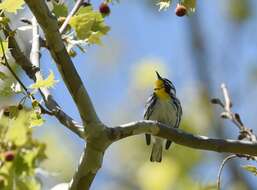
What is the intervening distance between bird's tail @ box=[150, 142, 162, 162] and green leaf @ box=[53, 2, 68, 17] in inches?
105

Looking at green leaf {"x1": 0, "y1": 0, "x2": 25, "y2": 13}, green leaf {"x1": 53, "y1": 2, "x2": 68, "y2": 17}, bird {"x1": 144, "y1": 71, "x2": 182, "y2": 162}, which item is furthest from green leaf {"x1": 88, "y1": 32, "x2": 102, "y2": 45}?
bird {"x1": 144, "y1": 71, "x2": 182, "y2": 162}

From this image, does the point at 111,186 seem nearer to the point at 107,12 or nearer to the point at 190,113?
the point at 190,113

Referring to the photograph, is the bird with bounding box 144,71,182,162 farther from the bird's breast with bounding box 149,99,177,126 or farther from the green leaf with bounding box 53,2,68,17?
the green leaf with bounding box 53,2,68,17

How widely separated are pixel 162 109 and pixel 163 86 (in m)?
0.52

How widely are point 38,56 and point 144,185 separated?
5.23 ft

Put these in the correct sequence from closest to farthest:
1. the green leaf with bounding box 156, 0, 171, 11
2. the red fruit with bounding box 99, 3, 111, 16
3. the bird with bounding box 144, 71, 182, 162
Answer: the green leaf with bounding box 156, 0, 171, 11, the red fruit with bounding box 99, 3, 111, 16, the bird with bounding box 144, 71, 182, 162

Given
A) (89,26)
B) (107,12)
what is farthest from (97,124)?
(107,12)

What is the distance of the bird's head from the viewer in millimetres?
7284

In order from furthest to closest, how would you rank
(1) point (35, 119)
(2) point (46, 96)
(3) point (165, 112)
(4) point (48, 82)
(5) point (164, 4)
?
1. (3) point (165, 112)
2. (2) point (46, 96)
3. (5) point (164, 4)
4. (1) point (35, 119)
5. (4) point (48, 82)

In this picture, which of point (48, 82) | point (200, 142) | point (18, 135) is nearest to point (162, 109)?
point (200, 142)

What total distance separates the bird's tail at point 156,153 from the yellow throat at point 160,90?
1.59 ft

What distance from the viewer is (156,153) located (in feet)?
22.6

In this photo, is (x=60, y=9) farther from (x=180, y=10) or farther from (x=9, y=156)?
(x=9, y=156)

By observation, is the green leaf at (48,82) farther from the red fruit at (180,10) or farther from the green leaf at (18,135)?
the red fruit at (180,10)
